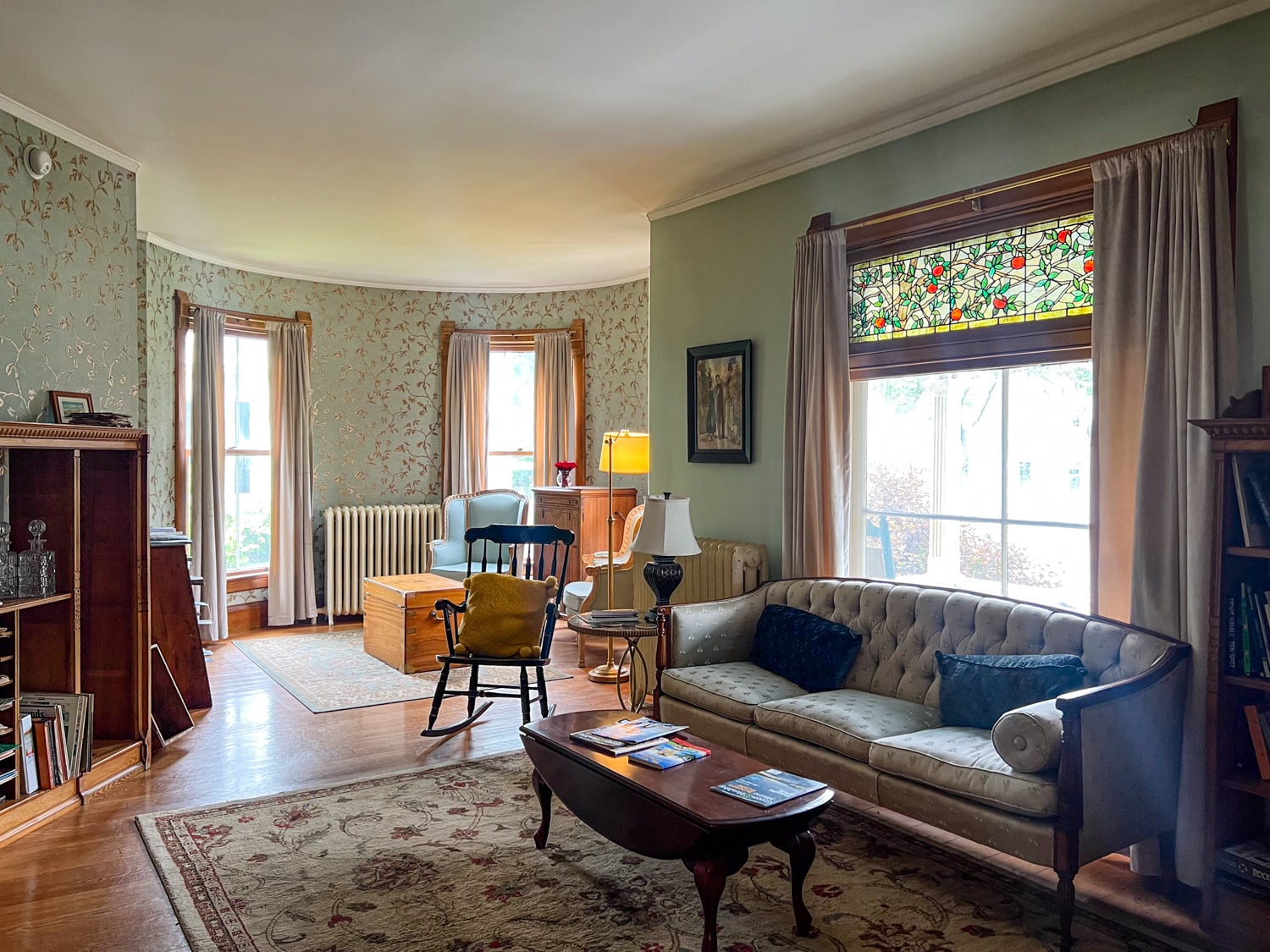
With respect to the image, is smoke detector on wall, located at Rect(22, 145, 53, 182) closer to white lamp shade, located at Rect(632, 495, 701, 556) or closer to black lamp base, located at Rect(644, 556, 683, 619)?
white lamp shade, located at Rect(632, 495, 701, 556)

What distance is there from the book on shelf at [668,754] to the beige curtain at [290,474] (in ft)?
17.7

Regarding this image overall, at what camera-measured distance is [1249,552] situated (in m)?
2.77

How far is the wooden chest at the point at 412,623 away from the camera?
238 inches

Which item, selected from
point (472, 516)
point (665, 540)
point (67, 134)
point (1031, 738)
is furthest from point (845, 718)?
point (472, 516)

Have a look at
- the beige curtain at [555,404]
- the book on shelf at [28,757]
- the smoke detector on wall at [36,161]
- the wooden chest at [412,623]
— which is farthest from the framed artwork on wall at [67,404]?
the beige curtain at [555,404]

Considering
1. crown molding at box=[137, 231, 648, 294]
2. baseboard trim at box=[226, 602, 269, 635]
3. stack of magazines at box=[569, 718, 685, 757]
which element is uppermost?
crown molding at box=[137, 231, 648, 294]

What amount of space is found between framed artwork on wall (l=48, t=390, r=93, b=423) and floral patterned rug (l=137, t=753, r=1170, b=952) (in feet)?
6.14

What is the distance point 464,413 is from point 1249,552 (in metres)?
6.48

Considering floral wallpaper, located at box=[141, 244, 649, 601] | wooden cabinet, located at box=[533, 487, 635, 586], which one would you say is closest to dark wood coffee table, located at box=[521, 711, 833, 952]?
wooden cabinet, located at box=[533, 487, 635, 586]

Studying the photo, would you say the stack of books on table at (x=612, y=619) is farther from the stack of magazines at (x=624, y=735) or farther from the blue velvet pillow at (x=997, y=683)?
the blue velvet pillow at (x=997, y=683)

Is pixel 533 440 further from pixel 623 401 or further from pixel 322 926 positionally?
pixel 322 926

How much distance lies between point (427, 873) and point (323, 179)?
12.1ft

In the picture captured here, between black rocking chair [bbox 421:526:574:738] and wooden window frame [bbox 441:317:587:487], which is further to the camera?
wooden window frame [bbox 441:317:587:487]

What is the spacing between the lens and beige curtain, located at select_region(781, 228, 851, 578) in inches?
175
